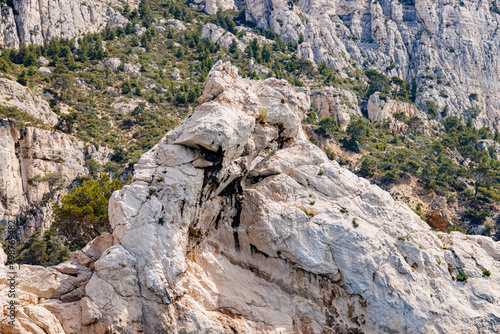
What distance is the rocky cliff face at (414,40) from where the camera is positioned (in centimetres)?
12800

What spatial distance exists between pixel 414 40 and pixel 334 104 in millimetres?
64488

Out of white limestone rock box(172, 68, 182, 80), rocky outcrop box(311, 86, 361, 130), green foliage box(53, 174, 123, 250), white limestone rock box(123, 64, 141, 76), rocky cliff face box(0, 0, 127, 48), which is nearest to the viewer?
green foliage box(53, 174, 123, 250)

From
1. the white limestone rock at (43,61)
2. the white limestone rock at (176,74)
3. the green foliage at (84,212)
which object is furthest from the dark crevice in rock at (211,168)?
the white limestone rock at (176,74)

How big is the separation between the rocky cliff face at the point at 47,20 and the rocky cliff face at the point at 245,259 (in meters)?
84.5

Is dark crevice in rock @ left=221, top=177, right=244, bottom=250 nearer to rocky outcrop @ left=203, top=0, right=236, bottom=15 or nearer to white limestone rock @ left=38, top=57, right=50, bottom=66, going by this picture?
white limestone rock @ left=38, top=57, right=50, bottom=66

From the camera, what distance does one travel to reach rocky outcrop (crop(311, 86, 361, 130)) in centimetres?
9900

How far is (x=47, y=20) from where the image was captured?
94938mm

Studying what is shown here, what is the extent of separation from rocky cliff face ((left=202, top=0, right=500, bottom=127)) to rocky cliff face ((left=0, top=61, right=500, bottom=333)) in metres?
104

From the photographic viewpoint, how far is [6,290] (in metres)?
19.1

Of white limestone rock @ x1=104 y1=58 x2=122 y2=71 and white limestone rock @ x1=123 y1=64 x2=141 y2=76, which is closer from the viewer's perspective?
white limestone rock @ x1=104 y1=58 x2=122 y2=71

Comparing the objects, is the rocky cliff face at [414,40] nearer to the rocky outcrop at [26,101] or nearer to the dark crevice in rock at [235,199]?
the rocky outcrop at [26,101]

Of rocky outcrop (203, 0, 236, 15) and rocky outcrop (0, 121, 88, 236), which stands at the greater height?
rocky outcrop (203, 0, 236, 15)

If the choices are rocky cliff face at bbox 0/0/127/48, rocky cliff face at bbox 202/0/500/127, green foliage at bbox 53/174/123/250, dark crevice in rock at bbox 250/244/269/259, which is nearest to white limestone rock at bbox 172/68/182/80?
rocky cliff face at bbox 0/0/127/48

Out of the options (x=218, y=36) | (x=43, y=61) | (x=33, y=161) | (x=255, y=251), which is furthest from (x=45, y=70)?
(x=255, y=251)
